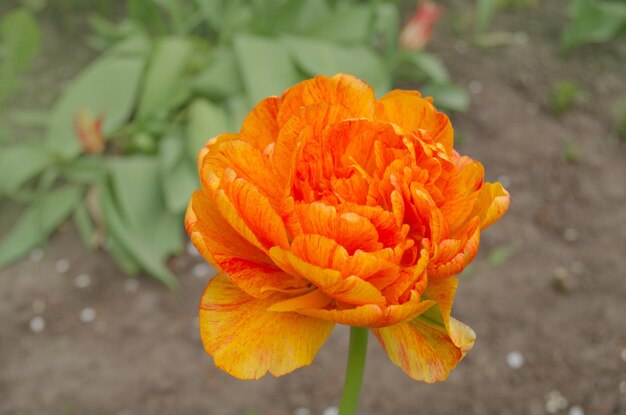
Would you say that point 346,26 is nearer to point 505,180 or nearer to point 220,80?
point 220,80

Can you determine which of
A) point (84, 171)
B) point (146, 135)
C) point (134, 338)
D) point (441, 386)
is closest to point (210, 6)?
point (146, 135)

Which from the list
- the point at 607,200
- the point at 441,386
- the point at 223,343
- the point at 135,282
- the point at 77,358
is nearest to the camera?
the point at 223,343

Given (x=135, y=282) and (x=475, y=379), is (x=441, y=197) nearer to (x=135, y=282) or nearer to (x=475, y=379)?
(x=475, y=379)

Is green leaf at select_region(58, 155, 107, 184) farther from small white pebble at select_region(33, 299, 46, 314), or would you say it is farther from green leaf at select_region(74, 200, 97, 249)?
small white pebble at select_region(33, 299, 46, 314)

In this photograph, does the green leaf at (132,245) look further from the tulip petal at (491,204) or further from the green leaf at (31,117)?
the tulip petal at (491,204)

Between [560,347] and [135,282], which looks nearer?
[560,347]

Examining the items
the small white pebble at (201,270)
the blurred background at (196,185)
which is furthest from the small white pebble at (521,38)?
the small white pebble at (201,270)
